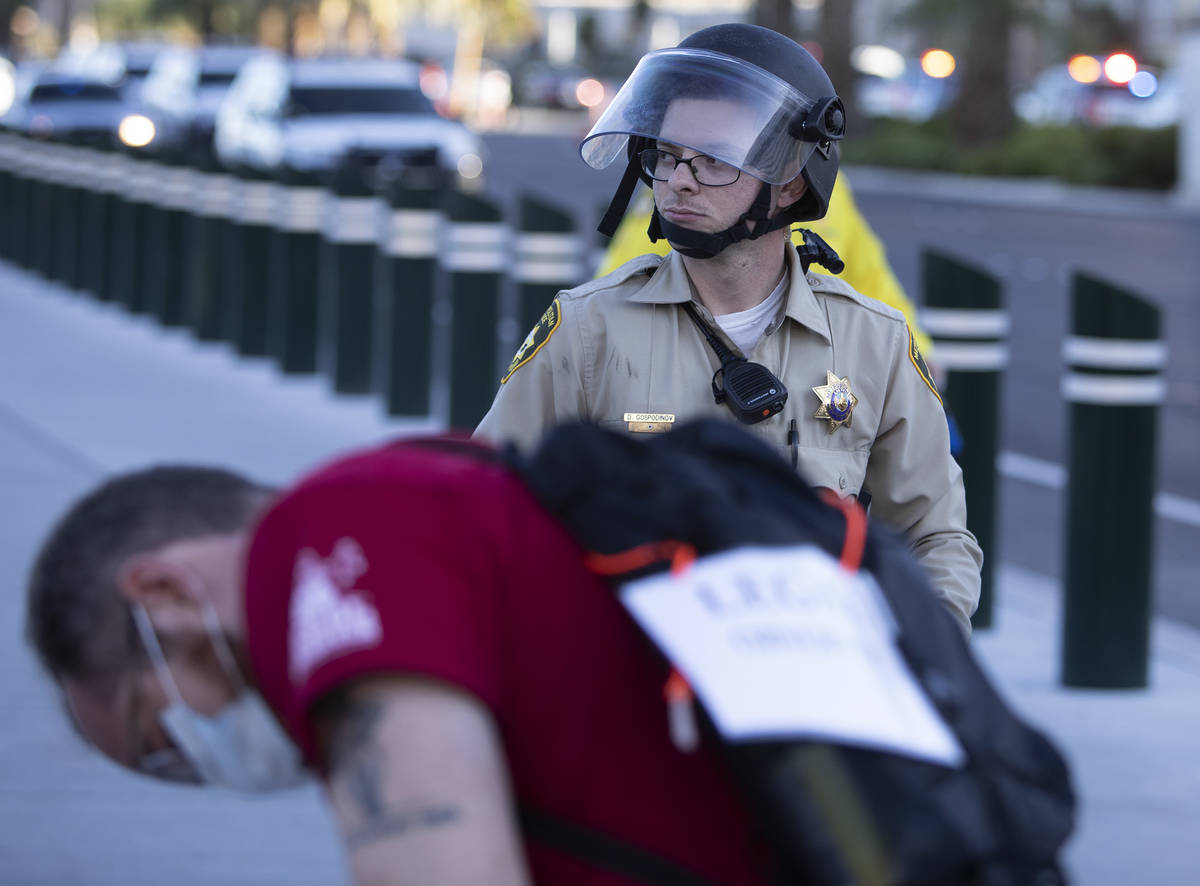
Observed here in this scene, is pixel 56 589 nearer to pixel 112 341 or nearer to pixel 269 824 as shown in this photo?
pixel 269 824

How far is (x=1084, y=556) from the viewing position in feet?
19.6

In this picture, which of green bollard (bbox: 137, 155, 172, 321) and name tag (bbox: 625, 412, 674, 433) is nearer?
name tag (bbox: 625, 412, 674, 433)

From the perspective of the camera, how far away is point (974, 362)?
662 centimetres

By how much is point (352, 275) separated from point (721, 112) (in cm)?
805

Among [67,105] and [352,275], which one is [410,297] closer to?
[352,275]

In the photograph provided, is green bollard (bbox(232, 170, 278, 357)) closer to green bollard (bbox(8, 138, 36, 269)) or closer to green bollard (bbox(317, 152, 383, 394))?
green bollard (bbox(317, 152, 383, 394))

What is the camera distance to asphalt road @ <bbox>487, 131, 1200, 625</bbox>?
8.77 meters

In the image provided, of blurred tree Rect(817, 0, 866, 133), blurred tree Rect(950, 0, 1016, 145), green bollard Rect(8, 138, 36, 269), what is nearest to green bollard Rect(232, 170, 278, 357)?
green bollard Rect(8, 138, 36, 269)

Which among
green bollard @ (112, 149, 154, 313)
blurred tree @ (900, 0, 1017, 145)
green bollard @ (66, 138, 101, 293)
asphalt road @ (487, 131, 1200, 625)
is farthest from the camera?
blurred tree @ (900, 0, 1017, 145)

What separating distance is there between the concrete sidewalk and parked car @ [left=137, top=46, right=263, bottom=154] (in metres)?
17.9

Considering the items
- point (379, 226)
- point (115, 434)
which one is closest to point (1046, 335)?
point (379, 226)

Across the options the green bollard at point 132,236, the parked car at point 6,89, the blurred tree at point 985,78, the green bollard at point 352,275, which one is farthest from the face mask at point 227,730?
the blurred tree at point 985,78

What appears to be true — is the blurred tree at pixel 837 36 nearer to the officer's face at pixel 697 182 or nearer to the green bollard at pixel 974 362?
the green bollard at pixel 974 362

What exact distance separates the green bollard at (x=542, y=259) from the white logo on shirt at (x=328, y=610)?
7.23m
